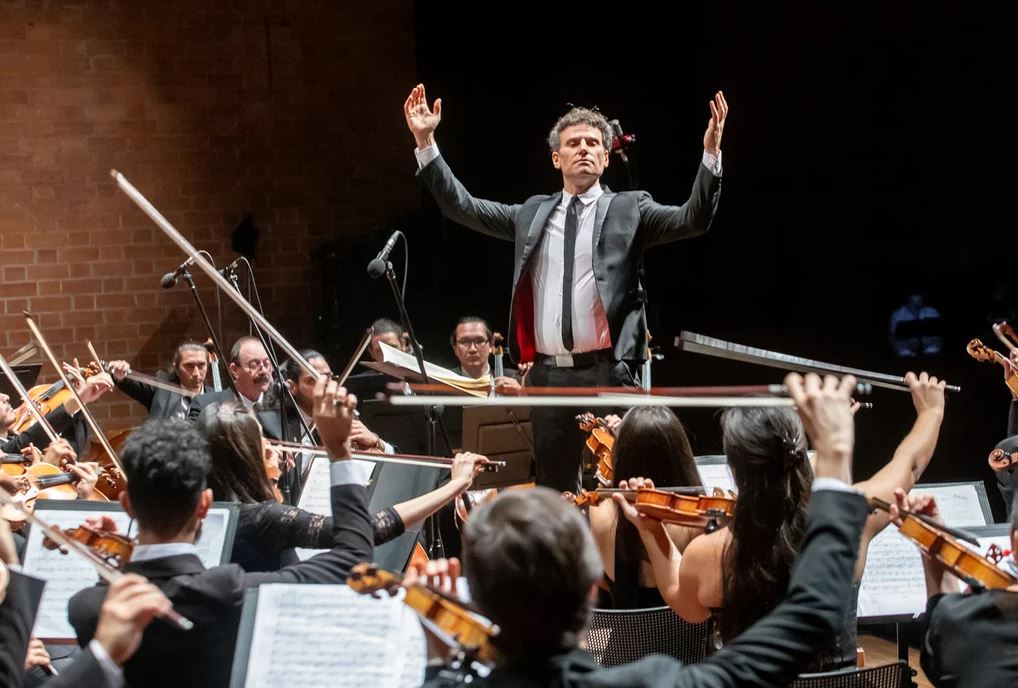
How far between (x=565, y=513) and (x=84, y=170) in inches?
231

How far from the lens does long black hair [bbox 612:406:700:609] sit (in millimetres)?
3078

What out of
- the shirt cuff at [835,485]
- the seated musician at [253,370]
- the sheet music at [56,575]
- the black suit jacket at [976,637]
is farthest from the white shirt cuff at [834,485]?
the seated musician at [253,370]

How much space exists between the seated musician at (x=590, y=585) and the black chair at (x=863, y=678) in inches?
27.4

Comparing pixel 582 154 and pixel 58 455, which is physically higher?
pixel 582 154

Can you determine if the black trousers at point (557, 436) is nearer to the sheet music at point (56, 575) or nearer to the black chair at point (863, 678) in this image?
the sheet music at point (56, 575)

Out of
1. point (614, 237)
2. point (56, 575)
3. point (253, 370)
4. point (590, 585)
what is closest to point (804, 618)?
point (590, 585)

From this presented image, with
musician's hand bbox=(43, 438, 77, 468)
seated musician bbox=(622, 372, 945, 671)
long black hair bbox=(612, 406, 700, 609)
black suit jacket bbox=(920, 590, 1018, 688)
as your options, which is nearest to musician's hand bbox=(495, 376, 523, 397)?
long black hair bbox=(612, 406, 700, 609)

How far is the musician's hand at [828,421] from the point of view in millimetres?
1554

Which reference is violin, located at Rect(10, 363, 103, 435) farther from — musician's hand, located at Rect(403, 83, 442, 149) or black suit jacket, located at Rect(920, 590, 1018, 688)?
black suit jacket, located at Rect(920, 590, 1018, 688)

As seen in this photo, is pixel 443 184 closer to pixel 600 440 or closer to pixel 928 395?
pixel 600 440

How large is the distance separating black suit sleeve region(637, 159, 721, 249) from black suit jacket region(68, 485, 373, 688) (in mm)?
1961

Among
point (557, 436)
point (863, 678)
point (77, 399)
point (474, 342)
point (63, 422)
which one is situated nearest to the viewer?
point (863, 678)

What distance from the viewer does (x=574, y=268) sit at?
3.99 meters

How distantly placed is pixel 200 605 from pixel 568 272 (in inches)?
87.1
